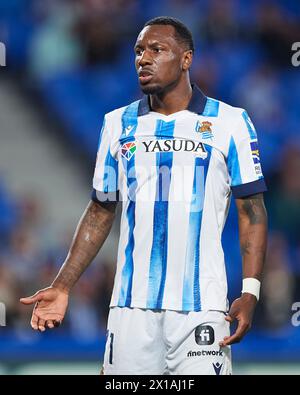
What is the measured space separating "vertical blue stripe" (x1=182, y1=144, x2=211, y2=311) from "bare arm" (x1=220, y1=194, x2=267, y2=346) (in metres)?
0.17

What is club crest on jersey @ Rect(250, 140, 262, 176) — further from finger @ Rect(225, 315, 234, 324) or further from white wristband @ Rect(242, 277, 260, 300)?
finger @ Rect(225, 315, 234, 324)

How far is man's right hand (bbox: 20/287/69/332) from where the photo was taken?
4.00m

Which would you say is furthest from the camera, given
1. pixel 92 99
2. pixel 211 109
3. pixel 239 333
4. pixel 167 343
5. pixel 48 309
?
pixel 92 99

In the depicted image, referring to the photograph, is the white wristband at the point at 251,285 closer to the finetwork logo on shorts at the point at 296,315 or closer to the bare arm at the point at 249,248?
the bare arm at the point at 249,248

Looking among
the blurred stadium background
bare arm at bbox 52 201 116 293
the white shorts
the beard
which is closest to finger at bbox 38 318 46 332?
bare arm at bbox 52 201 116 293

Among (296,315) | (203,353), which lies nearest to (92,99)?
(296,315)

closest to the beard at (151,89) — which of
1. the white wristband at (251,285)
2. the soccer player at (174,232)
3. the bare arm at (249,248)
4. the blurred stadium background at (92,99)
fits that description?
the soccer player at (174,232)

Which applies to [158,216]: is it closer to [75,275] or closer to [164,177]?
[164,177]

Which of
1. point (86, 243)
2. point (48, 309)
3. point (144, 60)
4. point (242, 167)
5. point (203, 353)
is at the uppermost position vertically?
point (144, 60)

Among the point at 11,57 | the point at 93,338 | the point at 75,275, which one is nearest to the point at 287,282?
the point at 93,338

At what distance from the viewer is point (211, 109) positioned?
4188 millimetres

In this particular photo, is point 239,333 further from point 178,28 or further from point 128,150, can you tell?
point 178,28

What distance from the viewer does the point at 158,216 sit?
4004 millimetres

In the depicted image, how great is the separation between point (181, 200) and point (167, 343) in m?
0.60
